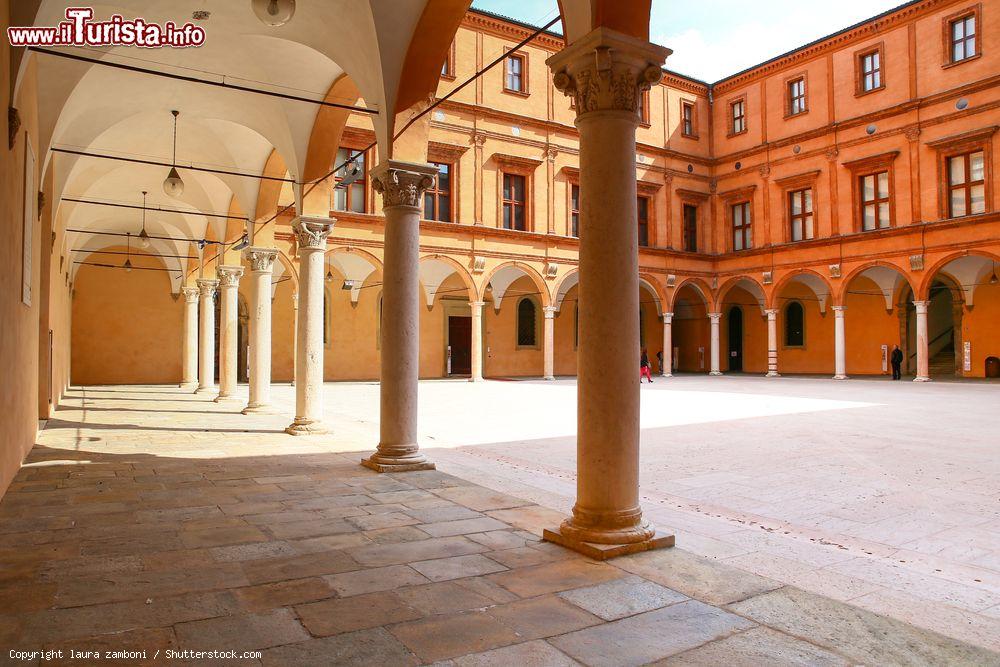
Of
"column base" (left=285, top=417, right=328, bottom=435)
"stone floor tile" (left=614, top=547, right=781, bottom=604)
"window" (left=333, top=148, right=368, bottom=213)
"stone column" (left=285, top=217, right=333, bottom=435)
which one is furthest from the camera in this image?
"window" (left=333, top=148, right=368, bottom=213)

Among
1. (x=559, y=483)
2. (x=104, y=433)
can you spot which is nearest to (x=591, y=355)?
(x=559, y=483)

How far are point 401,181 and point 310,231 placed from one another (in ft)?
9.66

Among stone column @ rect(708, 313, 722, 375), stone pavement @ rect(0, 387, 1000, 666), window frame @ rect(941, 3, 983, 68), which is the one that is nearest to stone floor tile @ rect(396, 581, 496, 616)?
stone pavement @ rect(0, 387, 1000, 666)

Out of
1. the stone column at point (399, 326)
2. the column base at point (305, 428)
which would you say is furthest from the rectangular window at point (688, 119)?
the stone column at point (399, 326)

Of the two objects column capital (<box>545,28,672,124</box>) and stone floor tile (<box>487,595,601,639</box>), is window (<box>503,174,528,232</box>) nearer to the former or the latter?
column capital (<box>545,28,672,124</box>)

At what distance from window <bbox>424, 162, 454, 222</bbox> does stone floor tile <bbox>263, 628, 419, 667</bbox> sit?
2097 centimetres

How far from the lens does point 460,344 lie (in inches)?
1088

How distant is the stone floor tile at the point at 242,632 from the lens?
2.61 m

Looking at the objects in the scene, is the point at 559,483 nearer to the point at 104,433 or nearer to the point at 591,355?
the point at 591,355

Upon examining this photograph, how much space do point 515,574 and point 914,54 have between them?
25.1 m

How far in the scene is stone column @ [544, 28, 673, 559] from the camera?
400cm

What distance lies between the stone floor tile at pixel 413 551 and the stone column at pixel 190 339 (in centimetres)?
1693

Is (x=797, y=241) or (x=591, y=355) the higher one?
(x=797, y=241)

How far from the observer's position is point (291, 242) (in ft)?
68.0
